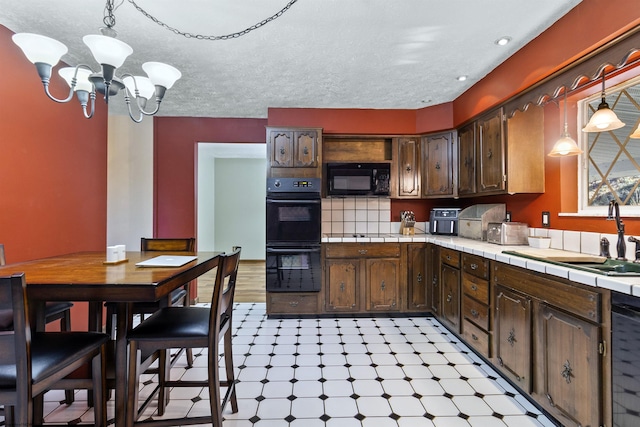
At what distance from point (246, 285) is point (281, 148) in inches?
99.7

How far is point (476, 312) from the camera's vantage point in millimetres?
2500

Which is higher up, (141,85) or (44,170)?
(141,85)

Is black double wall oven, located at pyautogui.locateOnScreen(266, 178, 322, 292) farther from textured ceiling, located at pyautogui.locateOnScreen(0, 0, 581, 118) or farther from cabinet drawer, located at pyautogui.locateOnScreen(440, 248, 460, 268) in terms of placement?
cabinet drawer, located at pyautogui.locateOnScreen(440, 248, 460, 268)

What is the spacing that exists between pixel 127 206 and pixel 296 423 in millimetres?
3504

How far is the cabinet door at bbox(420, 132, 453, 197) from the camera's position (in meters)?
3.56

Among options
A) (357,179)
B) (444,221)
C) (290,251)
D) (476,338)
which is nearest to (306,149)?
(357,179)

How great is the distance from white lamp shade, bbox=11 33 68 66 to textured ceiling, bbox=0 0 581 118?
1.98 ft

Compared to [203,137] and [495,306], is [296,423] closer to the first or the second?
[495,306]

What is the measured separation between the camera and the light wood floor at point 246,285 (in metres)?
4.31

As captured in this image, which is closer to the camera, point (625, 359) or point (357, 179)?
point (625, 359)

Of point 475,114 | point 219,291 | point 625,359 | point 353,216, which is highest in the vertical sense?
point 475,114

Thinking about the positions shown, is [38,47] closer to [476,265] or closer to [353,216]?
[476,265]

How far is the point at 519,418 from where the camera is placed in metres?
1.79

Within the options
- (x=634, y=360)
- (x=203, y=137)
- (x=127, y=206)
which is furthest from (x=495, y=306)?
(x=127, y=206)
